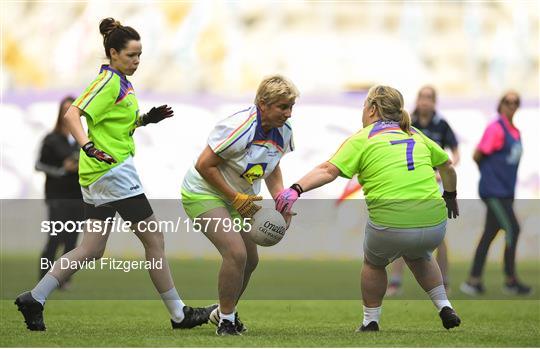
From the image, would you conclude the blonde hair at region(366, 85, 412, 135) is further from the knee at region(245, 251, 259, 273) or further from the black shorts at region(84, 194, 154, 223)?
the black shorts at region(84, 194, 154, 223)

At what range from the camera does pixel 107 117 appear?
7.74 meters

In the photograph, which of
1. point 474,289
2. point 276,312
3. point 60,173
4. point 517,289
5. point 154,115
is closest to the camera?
point 154,115

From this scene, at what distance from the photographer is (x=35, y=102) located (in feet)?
65.0

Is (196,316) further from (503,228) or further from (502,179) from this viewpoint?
(502,179)

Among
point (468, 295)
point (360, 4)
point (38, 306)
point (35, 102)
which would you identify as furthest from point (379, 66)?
point (38, 306)

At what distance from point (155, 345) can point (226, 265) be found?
0.83 m

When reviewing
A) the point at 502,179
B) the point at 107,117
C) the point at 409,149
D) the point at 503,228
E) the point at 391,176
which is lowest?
the point at 503,228

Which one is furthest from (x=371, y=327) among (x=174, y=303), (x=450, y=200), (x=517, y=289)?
(x=517, y=289)

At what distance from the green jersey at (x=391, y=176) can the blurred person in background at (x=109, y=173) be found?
4.19 ft

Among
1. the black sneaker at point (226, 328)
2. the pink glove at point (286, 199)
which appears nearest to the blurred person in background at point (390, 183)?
the pink glove at point (286, 199)

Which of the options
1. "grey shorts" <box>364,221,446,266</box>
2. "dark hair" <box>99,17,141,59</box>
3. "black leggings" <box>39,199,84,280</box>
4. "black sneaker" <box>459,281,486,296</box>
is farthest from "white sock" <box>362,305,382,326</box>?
"black sneaker" <box>459,281,486,296</box>

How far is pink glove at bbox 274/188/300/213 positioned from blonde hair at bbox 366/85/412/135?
837 millimetres

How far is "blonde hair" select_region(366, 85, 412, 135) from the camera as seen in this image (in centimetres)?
775

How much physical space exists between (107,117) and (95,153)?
0.42 m
